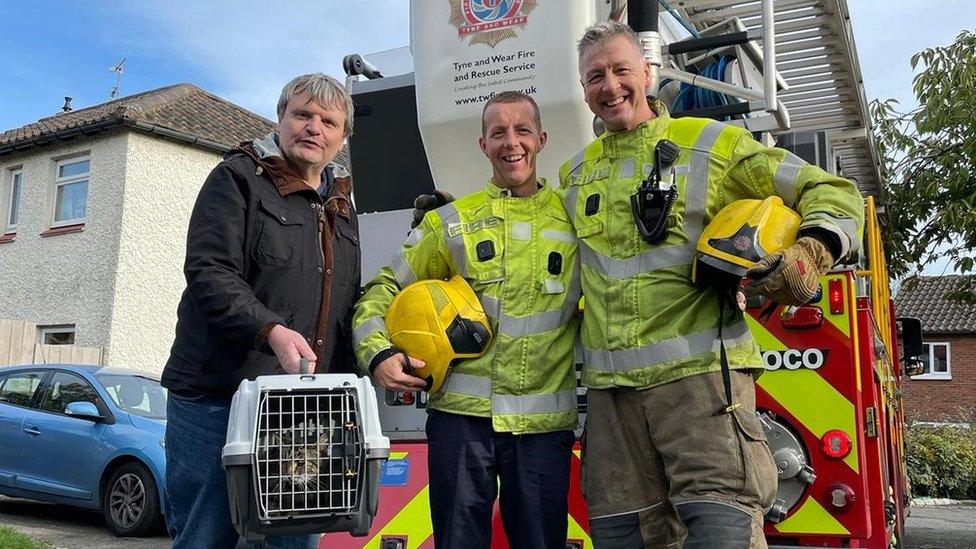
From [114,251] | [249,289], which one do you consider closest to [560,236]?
[249,289]

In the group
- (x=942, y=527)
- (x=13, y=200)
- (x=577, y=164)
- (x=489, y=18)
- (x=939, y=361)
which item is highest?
(x=13, y=200)

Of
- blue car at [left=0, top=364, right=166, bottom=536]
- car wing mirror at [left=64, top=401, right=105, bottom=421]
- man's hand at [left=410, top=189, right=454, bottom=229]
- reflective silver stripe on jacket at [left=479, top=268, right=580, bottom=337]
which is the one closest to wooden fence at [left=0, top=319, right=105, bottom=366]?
blue car at [left=0, top=364, right=166, bottom=536]

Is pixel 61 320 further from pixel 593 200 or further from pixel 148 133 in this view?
pixel 593 200

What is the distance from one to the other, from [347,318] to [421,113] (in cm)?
138

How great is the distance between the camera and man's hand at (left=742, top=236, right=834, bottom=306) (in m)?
2.23

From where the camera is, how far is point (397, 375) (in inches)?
108

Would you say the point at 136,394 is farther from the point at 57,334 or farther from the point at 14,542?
the point at 57,334

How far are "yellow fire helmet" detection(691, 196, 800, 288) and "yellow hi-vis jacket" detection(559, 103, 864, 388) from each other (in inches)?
3.0

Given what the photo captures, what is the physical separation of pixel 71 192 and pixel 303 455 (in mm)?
16805

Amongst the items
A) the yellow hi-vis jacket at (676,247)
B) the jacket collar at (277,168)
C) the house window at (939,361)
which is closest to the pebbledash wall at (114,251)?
the jacket collar at (277,168)

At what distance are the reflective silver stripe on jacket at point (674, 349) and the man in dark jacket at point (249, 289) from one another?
32.6 inches

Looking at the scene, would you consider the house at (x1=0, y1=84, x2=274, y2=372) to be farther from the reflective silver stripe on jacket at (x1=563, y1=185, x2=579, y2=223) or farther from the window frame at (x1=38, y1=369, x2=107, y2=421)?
the reflective silver stripe on jacket at (x1=563, y1=185, x2=579, y2=223)

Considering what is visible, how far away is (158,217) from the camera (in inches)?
662

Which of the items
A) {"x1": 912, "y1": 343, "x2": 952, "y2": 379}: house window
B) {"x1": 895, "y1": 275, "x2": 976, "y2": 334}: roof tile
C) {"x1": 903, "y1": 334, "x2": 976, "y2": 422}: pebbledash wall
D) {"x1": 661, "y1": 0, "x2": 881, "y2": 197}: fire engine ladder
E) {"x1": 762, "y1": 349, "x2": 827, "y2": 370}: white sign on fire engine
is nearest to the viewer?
{"x1": 762, "y1": 349, "x2": 827, "y2": 370}: white sign on fire engine
